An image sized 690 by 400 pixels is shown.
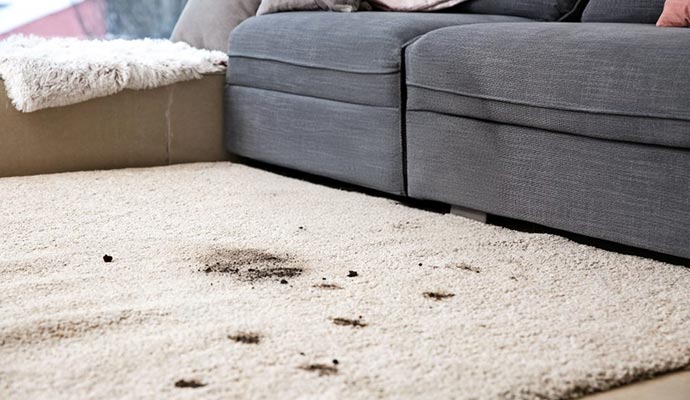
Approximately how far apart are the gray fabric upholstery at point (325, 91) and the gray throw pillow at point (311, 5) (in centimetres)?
7

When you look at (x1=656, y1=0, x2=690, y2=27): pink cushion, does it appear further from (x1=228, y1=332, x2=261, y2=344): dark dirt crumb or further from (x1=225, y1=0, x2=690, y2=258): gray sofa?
(x1=228, y1=332, x2=261, y2=344): dark dirt crumb

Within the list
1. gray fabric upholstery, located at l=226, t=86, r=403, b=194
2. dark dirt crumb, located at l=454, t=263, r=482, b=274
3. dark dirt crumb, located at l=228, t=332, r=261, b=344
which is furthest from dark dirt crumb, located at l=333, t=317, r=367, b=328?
gray fabric upholstery, located at l=226, t=86, r=403, b=194

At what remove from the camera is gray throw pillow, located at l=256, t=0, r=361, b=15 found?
3.13 m

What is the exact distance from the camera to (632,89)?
1982mm

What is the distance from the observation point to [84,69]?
3.04 m

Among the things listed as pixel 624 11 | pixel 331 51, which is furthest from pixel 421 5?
pixel 624 11

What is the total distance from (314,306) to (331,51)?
3.97ft

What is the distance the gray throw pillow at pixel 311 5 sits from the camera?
3129mm

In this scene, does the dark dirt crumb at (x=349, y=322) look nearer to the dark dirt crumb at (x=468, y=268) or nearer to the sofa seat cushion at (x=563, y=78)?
the dark dirt crumb at (x=468, y=268)

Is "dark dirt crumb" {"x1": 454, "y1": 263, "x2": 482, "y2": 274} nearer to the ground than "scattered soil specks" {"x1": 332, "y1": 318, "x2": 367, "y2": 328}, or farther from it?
nearer to the ground

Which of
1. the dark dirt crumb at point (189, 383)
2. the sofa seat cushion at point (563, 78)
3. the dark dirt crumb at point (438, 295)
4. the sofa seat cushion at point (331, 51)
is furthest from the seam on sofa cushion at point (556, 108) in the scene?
the dark dirt crumb at point (189, 383)

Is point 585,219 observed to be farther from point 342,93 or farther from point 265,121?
point 265,121

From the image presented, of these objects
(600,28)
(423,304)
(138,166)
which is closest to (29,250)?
(423,304)

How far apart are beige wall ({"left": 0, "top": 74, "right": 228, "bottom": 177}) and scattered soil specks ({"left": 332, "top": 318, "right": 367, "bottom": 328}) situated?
1720mm
